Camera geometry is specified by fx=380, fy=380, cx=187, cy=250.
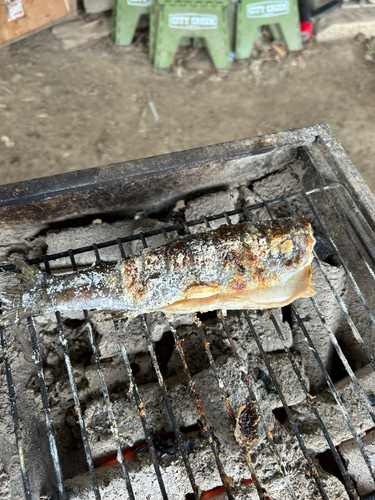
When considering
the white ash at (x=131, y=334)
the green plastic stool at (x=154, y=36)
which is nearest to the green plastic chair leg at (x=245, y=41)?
the green plastic stool at (x=154, y=36)

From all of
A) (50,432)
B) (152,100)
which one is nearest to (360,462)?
(50,432)

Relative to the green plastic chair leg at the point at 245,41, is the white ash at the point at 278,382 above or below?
below

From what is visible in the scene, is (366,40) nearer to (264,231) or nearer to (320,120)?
(320,120)

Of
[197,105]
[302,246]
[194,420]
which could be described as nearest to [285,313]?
[302,246]

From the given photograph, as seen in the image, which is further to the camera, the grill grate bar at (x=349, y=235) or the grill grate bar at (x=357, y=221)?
the grill grate bar at (x=357, y=221)

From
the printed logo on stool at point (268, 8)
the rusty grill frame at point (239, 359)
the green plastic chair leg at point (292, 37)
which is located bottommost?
the rusty grill frame at point (239, 359)

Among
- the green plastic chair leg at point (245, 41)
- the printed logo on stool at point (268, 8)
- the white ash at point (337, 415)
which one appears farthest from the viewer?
the green plastic chair leg at point (245, 41)

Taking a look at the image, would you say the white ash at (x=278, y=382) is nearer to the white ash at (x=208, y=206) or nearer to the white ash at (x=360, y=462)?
the white ash at (x=360, y=462)
